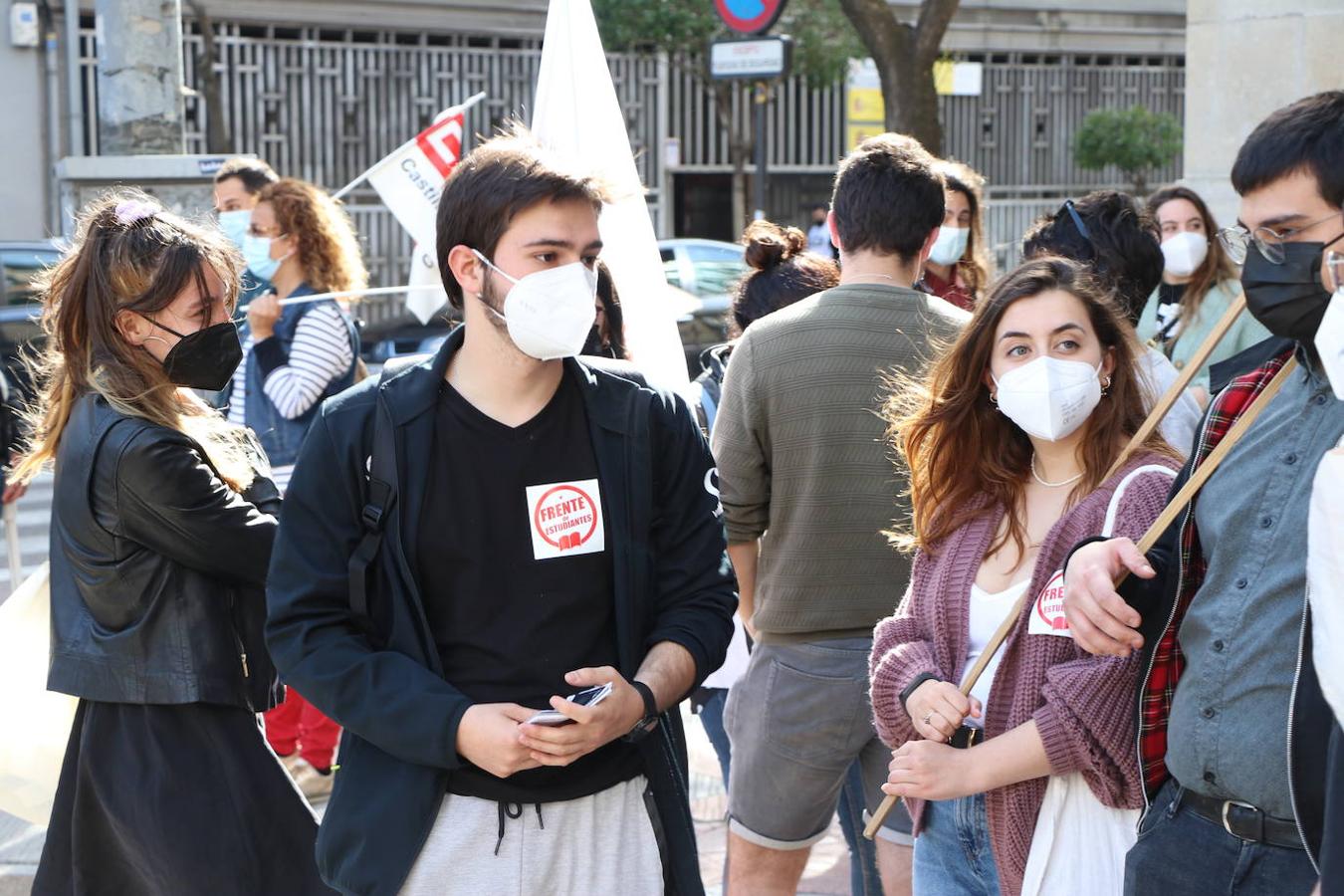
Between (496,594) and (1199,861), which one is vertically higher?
(496,594)

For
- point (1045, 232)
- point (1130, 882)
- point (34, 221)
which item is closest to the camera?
point (1130, 882)

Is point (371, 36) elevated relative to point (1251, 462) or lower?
elevated

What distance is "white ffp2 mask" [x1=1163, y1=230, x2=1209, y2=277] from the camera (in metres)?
6.09

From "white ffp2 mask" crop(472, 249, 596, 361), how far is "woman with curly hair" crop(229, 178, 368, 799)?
109 inches

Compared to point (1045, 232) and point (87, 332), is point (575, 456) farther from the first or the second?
point (1045, 232)

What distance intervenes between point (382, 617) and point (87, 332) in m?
1.33

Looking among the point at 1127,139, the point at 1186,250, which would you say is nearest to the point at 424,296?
the point at 1186,250

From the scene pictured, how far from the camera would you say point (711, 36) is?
21.6 meters

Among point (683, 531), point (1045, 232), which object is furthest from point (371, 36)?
point (683, 531)

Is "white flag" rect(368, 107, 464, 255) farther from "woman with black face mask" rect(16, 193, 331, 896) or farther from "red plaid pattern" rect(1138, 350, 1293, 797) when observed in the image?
"red plaid pattern" rect(1138, 350, 1293, 797)

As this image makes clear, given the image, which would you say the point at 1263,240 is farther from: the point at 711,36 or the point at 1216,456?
the point at 711,36

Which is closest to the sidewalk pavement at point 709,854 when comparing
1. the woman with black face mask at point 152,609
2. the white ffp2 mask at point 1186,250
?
the woman with black face mask at point 152,609

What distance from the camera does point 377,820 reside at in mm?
2551

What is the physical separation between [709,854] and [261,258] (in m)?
2.76
